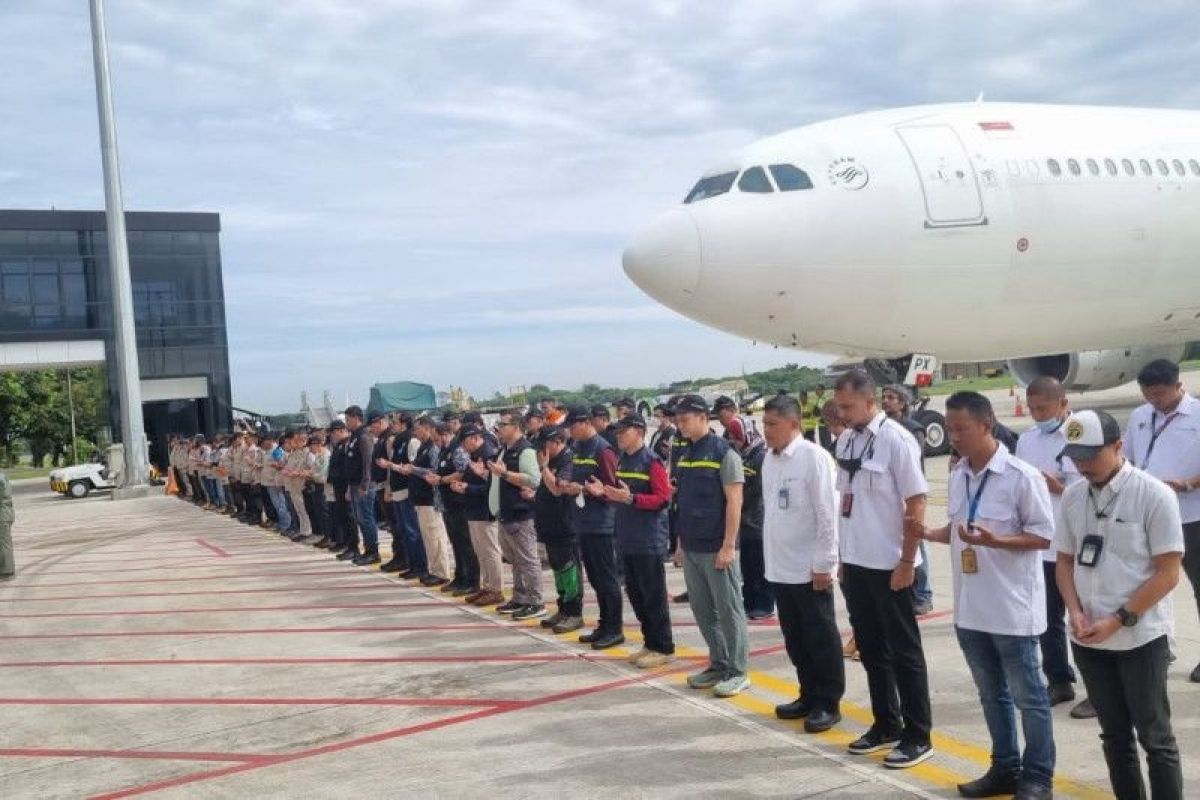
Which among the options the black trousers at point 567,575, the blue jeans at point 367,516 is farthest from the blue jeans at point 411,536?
the black trousers at point 567,575

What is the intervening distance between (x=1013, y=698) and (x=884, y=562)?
910 mm

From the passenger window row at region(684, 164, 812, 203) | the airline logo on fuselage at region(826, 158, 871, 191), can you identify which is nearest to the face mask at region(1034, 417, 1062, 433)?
the passenger window row at region(684, 164, 812, 203)

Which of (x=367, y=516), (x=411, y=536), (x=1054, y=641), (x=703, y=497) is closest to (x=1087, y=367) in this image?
(x=367, y=516)

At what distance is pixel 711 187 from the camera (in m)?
14.9

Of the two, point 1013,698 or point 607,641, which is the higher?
point 1013,698

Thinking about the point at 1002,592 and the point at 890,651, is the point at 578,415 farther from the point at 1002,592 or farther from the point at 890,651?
the point at 1002,592

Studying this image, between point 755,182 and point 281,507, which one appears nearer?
point 755,182

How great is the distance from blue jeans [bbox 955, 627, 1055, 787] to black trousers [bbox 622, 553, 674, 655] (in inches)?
111

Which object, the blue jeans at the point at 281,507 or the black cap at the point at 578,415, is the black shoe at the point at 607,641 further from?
the blue jeans at the point at 281,507

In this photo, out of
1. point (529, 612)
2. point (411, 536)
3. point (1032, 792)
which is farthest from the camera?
point (411, 536)

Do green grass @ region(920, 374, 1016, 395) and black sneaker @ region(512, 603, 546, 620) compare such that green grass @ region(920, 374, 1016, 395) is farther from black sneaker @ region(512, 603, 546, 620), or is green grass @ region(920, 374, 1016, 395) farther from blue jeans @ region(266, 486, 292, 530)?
black sneaker @ region(512, 603, 546, 620)

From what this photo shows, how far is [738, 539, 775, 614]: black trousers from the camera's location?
8.92 metres

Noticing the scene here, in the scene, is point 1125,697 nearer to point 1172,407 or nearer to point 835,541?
point 835,541

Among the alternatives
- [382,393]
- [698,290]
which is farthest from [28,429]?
[698,290]
